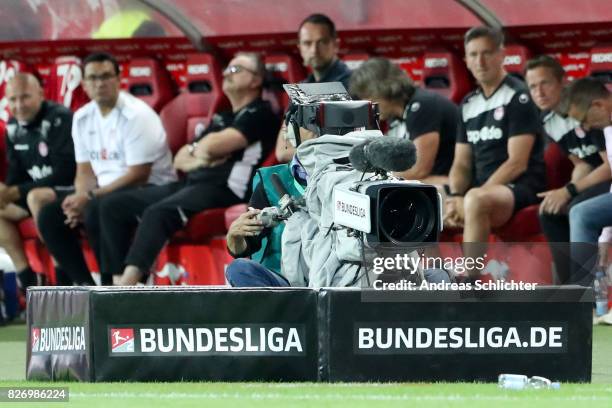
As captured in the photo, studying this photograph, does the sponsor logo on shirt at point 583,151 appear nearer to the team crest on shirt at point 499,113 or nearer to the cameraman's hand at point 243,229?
the team crest on shirt at point 499,113

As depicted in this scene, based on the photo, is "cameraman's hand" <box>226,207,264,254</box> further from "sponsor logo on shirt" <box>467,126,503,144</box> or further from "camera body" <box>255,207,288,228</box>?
"sponsor logo on shirt" <box>467,126,503,144</box>

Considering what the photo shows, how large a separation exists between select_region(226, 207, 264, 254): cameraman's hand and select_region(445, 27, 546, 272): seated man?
3.27 m

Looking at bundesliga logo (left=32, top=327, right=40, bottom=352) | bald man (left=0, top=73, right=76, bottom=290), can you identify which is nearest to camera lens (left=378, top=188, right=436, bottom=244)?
bundesliga logo (left=32, top=327, right=40, bottom=352)

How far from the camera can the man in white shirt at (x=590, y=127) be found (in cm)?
863

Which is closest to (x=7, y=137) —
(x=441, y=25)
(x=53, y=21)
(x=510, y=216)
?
(x=53, y=21)

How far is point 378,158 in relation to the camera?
5148 millimetres

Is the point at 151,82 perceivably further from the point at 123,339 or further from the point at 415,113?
the point at 123,339

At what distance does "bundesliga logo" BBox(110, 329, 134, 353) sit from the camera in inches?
216

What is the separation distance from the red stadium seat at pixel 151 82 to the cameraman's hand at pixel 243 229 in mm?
5591

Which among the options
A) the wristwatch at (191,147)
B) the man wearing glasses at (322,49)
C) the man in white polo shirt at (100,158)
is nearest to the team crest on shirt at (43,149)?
the man in white polo shirt at (100,158)

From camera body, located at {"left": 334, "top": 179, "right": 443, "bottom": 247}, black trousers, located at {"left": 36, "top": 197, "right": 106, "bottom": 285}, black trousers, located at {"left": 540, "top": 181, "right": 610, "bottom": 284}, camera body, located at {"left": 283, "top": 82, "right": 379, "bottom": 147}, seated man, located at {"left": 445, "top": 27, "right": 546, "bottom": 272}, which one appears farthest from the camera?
black trousers, located at {"left": 36, "top": 197, "right": 106, "bottom": 285}

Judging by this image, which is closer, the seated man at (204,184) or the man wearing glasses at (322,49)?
the man wearing glasses at (322,49)

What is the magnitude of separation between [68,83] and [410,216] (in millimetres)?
6991

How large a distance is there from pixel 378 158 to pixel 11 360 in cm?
288
